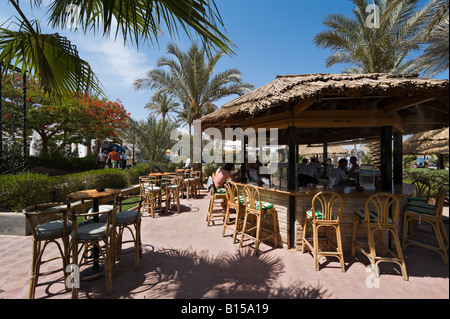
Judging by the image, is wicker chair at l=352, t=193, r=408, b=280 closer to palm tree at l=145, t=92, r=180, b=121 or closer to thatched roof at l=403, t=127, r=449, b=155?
thatched roof at l=403, t=127, r=449, b=155

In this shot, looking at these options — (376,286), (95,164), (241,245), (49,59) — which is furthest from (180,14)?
(95,164)

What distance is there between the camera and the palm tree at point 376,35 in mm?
8453

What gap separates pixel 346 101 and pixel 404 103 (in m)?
1.60

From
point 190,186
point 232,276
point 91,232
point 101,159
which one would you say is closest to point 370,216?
point 232,276

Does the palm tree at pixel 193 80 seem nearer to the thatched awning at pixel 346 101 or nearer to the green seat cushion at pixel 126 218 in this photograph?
the thatched awning at pixel 346 101

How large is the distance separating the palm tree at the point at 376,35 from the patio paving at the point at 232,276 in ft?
28.2

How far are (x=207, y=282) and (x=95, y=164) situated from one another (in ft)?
45.1

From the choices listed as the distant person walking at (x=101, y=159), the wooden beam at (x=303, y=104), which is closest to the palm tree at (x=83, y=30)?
the wooden beam at (x=303, y=104)

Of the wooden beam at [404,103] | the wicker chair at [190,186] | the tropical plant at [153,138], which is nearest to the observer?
the wooden beam at [404,103]

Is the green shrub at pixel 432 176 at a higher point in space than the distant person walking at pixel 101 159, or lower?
lower

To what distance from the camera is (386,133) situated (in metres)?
4.26

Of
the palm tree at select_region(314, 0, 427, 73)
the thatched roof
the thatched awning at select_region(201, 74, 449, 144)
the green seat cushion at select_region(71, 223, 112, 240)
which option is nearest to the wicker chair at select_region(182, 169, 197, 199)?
the thatched awning at select_region(201, 74, 449, 144)

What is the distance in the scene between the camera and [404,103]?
3.88m

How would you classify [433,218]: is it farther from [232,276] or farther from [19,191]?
[19,191]
